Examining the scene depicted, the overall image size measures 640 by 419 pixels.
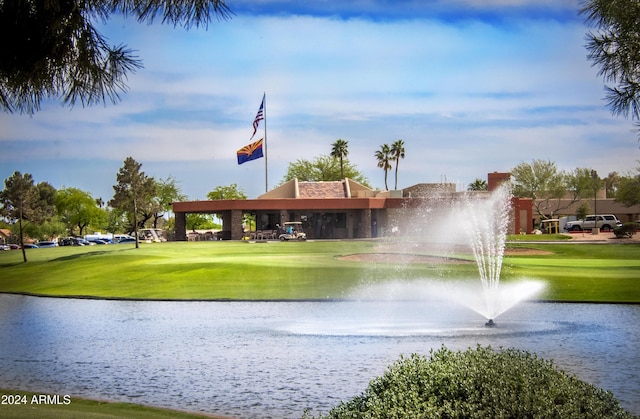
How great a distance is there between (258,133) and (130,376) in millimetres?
52291

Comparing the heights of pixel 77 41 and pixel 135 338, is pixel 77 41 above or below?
above

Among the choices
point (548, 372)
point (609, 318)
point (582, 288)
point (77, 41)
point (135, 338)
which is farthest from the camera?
point (582, 288)

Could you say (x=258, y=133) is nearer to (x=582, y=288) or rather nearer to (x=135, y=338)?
(x=582, y=288)

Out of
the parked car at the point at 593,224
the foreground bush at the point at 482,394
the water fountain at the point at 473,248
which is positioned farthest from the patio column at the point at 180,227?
the foreground bush at the point at 482,394

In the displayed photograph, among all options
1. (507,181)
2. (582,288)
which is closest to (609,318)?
(582,288)

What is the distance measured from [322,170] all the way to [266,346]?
294 ft

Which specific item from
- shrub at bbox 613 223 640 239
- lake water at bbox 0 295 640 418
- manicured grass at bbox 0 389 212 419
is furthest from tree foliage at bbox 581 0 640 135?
shrub at bbox 613 223 640 239

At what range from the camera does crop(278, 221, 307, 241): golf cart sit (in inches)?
2177

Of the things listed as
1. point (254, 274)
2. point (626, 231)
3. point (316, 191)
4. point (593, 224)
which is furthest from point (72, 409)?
point (593, 224)

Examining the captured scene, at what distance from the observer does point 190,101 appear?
2684 centimetres

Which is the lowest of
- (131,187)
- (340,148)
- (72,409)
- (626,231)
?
(72,409)

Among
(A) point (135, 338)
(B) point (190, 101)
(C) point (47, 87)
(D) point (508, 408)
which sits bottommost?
(A) point (135, 338)

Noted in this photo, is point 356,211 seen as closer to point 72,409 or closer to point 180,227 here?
point 180,227

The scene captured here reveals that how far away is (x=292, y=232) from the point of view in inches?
2261
